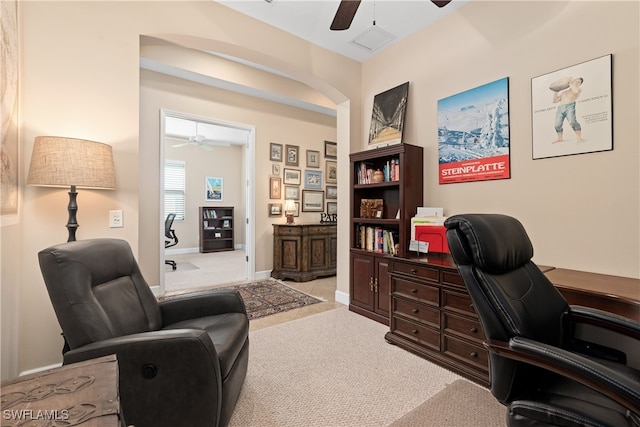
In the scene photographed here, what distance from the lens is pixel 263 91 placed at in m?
4.43

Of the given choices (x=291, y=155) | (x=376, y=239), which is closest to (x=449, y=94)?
(x=376, y=239)

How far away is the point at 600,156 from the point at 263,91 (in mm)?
3996

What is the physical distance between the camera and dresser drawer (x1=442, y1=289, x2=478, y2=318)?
203cm

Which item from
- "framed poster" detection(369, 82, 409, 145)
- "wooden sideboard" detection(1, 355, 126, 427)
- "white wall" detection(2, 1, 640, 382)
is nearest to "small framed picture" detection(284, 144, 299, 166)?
"framed poster" detection(369, 82, 409, 145)

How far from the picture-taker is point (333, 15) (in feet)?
9.19

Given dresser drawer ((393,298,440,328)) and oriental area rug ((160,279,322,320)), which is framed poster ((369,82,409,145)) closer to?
dresser drawer ((393,298,440,328))

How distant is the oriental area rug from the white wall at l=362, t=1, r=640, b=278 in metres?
1.98

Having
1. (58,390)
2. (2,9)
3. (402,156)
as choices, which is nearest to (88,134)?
(2,9)

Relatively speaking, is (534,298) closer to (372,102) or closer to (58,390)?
(58,390)

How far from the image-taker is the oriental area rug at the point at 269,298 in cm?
335

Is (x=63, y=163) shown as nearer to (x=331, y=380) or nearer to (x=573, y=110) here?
(x=331, y=380)

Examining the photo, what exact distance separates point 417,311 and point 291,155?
11.9 feet

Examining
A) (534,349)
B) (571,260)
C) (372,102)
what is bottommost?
(534,349)

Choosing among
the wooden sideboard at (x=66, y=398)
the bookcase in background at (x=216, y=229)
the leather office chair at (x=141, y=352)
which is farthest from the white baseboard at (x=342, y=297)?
the bookcase in background at (x=216, y=229)
